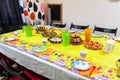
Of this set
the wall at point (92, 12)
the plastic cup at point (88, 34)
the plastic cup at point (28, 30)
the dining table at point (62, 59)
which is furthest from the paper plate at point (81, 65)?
the wall at point (92, 12)

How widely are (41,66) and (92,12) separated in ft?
6.04

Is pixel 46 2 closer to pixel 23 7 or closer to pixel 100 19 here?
pixel 23 7

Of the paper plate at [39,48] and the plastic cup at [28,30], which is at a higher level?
the plastic cup at [28,30]

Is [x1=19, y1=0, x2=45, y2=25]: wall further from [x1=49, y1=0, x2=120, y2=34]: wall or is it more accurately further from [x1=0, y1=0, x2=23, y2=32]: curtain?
[x1=49, y1=0, x2=120, y2=34]: wall

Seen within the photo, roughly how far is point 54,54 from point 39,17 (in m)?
2.21

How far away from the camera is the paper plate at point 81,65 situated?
3.40 ft

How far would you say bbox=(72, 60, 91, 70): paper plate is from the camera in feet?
3.40

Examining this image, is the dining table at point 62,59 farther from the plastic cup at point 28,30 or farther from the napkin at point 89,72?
the plastic cup at point 28,30

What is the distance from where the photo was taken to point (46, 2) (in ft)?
10.6

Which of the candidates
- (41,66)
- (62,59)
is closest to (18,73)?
(41,66)

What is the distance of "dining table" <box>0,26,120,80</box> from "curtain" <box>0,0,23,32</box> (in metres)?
1.69

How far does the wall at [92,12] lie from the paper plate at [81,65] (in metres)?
1.63

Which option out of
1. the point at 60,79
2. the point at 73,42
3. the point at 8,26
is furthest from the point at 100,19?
the point at 8,26

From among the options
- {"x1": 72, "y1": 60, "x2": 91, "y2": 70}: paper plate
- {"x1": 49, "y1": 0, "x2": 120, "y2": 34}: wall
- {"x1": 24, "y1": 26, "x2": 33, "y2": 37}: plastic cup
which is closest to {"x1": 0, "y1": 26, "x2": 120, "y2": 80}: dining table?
{"x1": 72, "y1": 60, "x2": 91, "y2": 70}: paper plate
